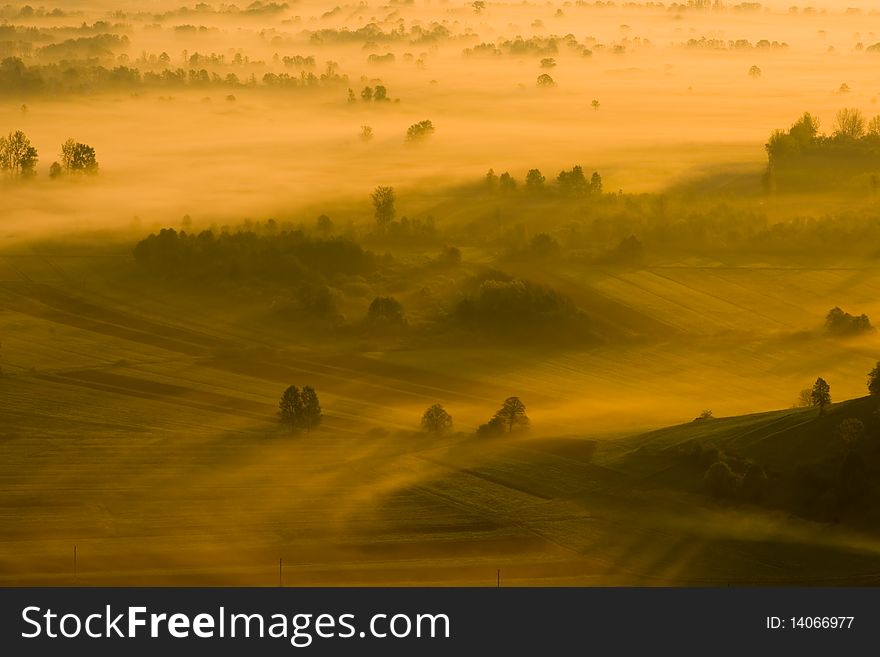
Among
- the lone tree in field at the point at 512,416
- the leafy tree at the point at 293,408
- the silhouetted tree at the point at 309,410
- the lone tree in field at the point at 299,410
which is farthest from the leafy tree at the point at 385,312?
the lone tree in field at the point at 512,416

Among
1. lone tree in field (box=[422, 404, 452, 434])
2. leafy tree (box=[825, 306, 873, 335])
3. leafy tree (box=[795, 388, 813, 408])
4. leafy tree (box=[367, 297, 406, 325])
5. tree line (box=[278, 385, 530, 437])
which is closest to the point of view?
tree line (box=[278, 385, 530, 437])

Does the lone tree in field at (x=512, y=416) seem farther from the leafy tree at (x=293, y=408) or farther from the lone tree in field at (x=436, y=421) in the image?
the leafy tree at (x=293, y=408)

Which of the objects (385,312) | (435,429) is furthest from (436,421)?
(385,312)

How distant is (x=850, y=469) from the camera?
357ft

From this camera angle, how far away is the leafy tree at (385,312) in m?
176

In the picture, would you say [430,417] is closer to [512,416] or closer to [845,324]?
[512,416]

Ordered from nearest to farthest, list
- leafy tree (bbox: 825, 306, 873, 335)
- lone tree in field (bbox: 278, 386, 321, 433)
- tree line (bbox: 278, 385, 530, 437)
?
tree line (bbox: 278, 385, 530, 437) → lone tree in field (bbox: 278, 386, 321, 433) → leafy tree (bbox: 825, 306, 873, 335)

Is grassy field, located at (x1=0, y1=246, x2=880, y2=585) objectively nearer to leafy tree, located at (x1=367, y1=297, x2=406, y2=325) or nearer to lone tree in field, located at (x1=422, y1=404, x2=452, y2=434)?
lone tree in field, located at (x1=422, y1=404, x2=452, y2=434)

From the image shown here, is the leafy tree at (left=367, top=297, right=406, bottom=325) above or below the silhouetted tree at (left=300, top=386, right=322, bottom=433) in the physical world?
above

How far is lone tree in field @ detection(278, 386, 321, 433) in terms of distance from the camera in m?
135

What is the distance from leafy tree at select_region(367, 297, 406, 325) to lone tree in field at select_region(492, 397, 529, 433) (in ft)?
141

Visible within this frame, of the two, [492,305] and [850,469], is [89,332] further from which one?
[850,469]

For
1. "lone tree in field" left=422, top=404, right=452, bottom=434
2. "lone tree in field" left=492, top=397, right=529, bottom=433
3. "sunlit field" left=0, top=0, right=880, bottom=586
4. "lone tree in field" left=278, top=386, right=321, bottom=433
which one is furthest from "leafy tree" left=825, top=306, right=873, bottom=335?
"lone tree in field" left=278, top=386, right=321, bottom=433

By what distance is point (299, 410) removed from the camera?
135125 mm
